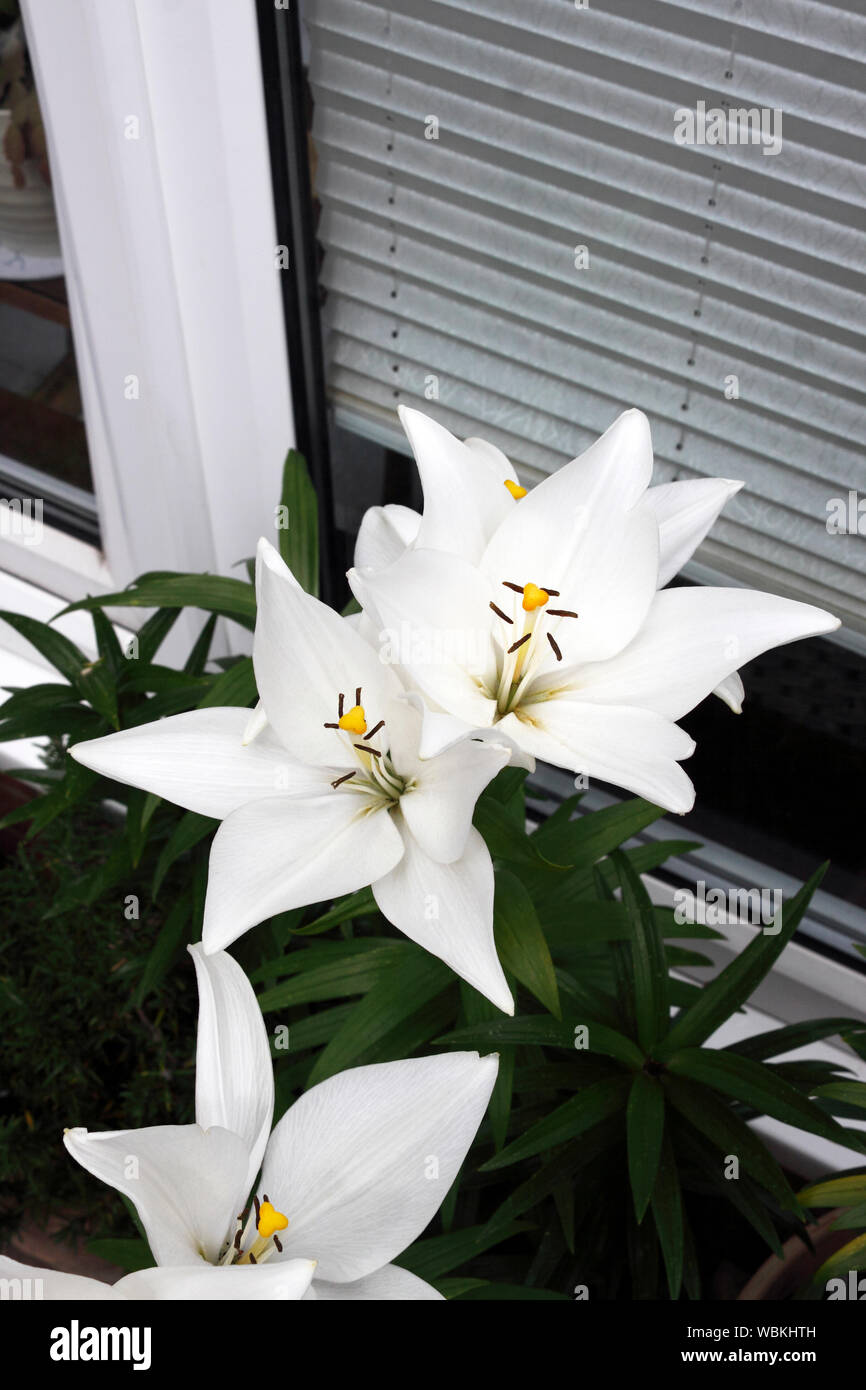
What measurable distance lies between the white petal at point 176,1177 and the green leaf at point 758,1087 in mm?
416

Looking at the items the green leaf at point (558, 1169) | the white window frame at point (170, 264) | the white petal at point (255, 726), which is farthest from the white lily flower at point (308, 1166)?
the white window frame at point (170, 264)

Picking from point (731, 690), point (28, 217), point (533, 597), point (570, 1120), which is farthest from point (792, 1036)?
point (28, 217)

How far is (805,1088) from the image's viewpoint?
3.13 ft

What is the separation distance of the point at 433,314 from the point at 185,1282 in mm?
899

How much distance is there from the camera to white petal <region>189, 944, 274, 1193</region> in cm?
58

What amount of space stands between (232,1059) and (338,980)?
0.32 meters

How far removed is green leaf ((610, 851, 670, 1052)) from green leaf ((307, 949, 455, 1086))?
0.14 meters

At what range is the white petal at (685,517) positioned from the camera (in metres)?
0.63

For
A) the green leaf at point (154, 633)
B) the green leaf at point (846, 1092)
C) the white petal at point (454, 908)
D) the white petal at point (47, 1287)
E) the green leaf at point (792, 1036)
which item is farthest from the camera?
the green leaf at point (154, 633)

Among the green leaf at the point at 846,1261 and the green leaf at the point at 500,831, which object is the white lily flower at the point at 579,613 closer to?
the green leaf at the point at 500,831

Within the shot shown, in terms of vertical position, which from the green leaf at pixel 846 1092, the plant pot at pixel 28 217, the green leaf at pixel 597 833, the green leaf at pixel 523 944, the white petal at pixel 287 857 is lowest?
the green leaf at pixel 846 1092

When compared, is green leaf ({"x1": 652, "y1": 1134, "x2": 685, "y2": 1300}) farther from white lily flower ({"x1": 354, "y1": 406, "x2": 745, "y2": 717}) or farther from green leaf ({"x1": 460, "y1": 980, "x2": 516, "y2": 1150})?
white lily flower ({"x1": 354, "y1": 406, "x2": 745, "y2": 717})

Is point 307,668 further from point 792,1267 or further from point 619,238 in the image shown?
point 792,1267
